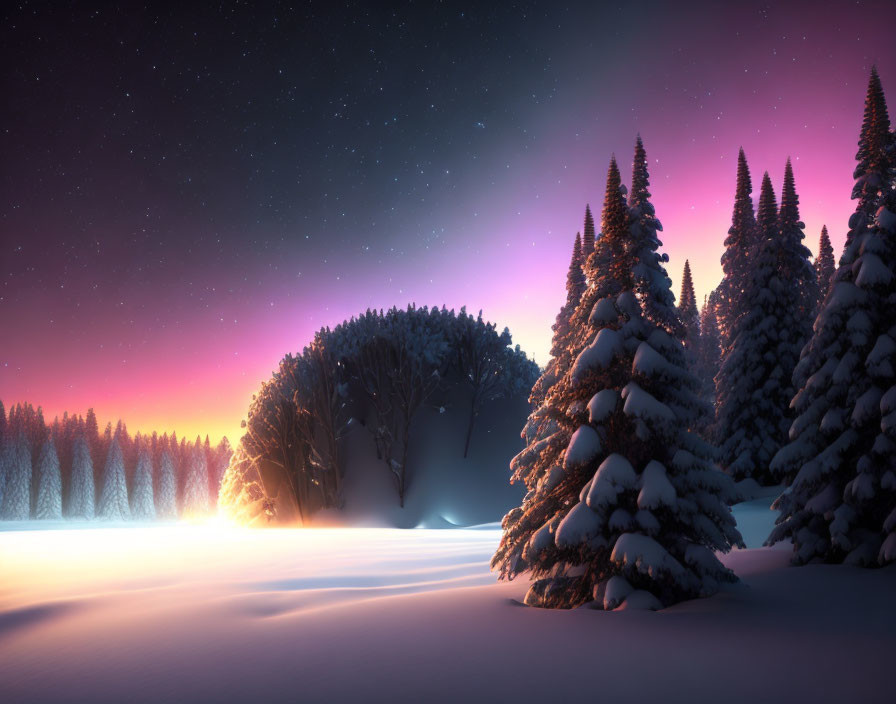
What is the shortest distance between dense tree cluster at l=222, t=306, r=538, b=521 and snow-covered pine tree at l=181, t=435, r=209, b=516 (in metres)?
64.7

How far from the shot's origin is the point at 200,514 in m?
94.4

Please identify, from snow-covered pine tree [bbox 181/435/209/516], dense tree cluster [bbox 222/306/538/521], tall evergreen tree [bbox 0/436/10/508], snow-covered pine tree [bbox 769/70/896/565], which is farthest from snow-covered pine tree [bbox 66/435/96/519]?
snow-covered pine tree [bbox 769/70/896/565]

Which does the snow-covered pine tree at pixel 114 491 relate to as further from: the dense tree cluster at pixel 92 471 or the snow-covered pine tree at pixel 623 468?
the snow-covered pine tree at pixel 623 468

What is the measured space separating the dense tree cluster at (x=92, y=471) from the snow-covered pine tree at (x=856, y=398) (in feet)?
294

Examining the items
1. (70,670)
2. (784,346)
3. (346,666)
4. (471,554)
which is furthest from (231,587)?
(784,346)

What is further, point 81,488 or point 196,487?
point 196,487

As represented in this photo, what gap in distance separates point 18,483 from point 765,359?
290 feet

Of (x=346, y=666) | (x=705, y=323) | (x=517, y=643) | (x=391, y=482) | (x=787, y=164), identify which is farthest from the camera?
(x=705, y=323)

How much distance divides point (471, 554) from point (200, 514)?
93775 millimetres

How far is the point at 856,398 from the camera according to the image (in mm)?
10289

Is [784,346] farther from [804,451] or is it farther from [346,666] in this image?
[346,666]

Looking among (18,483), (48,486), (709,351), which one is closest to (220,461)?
(48,486)

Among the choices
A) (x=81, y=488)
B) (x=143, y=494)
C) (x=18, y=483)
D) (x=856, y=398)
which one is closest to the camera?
(x=856, y=398)

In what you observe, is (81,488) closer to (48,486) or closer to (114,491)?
(114,491)
